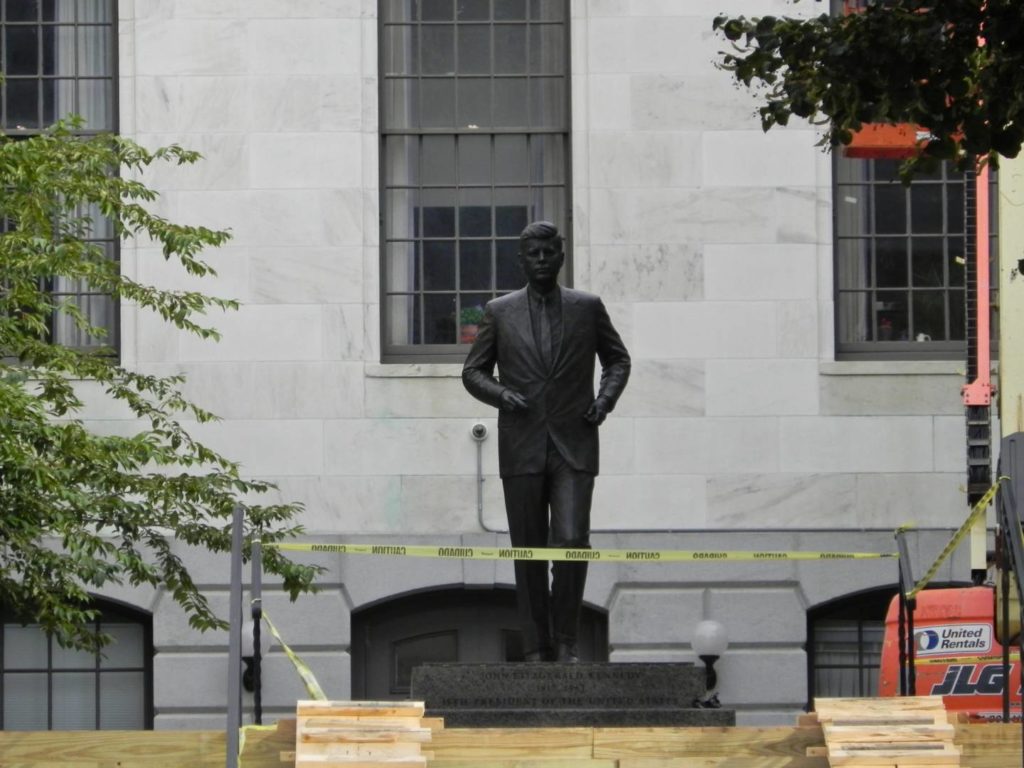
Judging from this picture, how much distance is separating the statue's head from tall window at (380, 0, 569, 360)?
8537mm

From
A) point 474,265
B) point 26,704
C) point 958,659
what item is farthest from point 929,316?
point 26,704

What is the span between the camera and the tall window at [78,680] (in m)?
22.8

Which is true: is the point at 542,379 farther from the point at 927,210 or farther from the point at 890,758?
the point at 927,210

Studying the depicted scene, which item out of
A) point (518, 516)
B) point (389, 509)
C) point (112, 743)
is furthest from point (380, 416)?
point (112, 743)

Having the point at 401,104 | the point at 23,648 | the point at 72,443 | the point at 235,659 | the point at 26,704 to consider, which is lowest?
the point at 26,704

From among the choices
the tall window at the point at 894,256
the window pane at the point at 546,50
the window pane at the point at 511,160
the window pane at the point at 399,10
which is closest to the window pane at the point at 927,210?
the tall window at the point at 894,256

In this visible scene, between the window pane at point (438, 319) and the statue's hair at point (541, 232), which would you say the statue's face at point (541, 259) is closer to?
the statue's hair at point (541, 232)

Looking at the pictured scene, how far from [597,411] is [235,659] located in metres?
2.76

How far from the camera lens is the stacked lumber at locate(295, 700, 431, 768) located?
12.3 metres

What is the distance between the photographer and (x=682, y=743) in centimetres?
1273

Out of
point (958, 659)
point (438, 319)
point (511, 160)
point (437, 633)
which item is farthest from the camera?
point (511, 160)

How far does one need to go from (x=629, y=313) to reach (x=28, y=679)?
6.44m

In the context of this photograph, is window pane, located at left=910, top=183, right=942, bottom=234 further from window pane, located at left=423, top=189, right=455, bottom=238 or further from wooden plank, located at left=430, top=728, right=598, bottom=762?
wooden plank, located at left=430, top=728, right=598, bottom=762

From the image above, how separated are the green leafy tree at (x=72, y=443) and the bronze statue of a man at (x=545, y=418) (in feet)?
10.1
